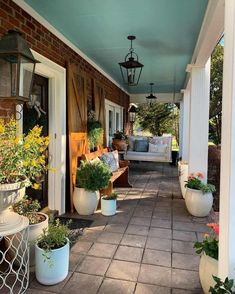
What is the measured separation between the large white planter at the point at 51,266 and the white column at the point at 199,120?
104 inches

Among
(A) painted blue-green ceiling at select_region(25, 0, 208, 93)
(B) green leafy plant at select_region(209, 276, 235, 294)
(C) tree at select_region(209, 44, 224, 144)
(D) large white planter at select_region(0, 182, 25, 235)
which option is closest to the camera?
(B) green leafy plant at select_region(209, 276, 235, 294)

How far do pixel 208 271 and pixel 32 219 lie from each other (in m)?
1.51

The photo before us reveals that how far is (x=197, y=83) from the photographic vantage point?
156 inches

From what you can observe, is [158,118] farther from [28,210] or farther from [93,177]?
[28,210]

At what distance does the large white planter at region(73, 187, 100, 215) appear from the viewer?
11.4 ft

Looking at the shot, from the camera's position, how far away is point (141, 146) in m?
8.24

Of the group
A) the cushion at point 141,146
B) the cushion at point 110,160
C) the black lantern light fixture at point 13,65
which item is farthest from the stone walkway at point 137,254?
the cushion at point 141,146

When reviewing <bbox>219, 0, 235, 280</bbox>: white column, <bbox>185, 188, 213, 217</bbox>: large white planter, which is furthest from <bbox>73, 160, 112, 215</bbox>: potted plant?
<bbox>219, 0, 235, 280</bbox>: white column

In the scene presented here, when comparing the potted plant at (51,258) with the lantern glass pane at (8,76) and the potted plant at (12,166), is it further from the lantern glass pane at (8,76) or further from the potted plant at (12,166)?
the lantern glass pane at (8,76)

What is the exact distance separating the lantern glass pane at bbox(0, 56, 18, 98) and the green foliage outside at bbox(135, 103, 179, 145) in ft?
35.3

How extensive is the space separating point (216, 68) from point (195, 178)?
4.71 m

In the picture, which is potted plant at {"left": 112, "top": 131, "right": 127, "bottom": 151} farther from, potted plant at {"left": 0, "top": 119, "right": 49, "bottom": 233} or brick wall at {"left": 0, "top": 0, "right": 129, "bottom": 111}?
potted plant at {"left": 0, "top": 119, "right": 49, "bottom": 233}

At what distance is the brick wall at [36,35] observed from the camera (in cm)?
236

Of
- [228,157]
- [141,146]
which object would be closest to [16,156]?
[228,157]
